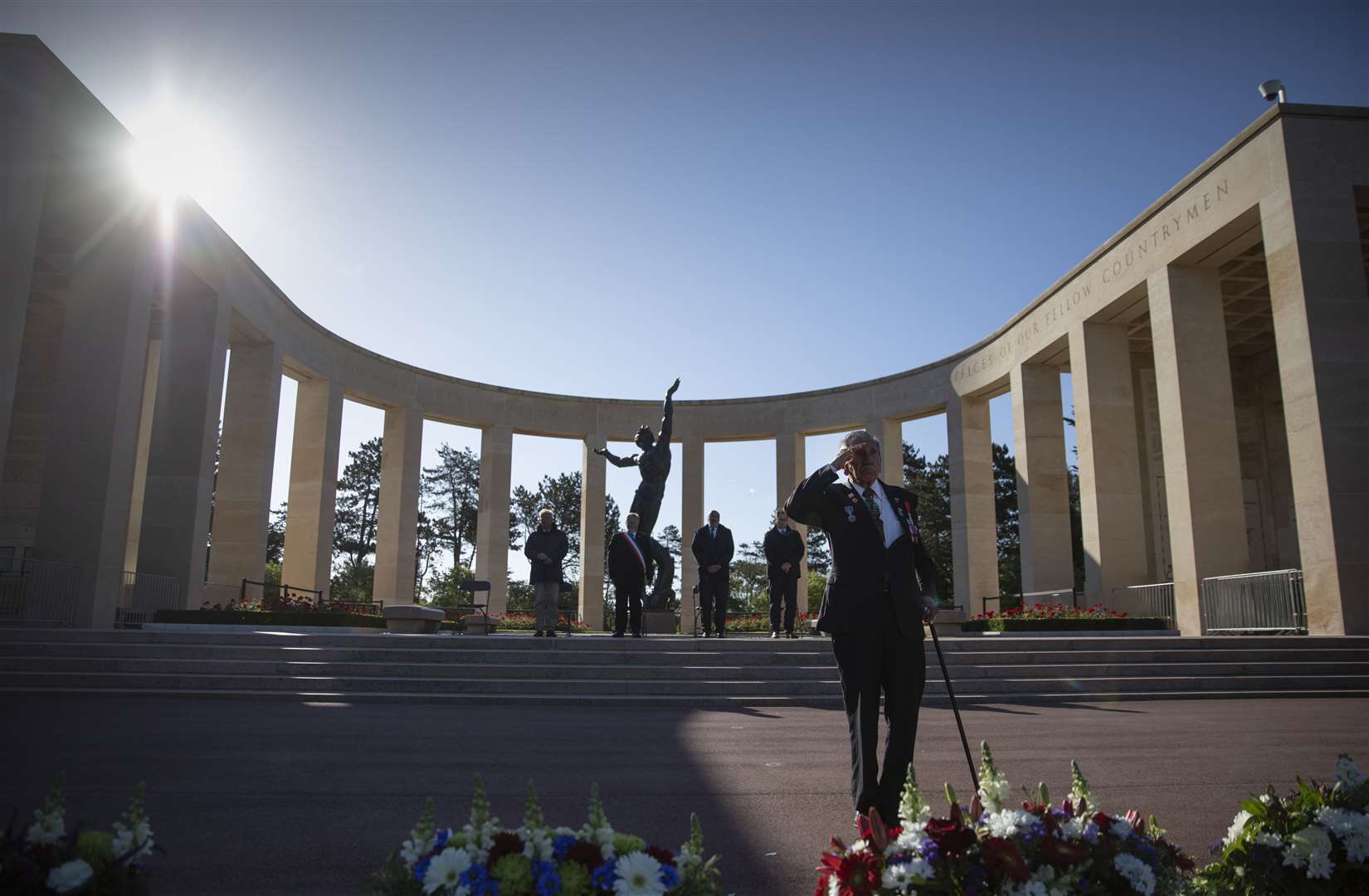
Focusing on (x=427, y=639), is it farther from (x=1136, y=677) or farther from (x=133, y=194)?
(x=133, y=194)

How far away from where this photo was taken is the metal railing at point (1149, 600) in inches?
805

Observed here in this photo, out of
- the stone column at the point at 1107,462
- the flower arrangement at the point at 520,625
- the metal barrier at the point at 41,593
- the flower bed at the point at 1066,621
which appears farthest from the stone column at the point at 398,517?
the stone column at the point at 1107,462

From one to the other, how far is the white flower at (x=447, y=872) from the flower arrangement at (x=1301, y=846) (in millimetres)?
2186

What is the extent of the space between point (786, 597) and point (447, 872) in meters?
14.4

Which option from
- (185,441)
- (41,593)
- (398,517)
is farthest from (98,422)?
(398,517)

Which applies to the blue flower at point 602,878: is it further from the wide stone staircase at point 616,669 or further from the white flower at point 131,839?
the wide stone staircase at point 616,669

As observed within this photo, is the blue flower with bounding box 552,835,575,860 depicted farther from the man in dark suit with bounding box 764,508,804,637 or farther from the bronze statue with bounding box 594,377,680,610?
the bronze statue with bounding box 594,377,680,610

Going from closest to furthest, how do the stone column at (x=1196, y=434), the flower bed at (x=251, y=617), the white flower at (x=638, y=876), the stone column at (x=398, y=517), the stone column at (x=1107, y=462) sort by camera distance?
the white flower at (x=638, y=876)
the flower bed at (x=251, y=617)
the stone column at (x=1196, y=434)
the stone column at (x=1107, y=462)
the stone column at (x=398, y=517)

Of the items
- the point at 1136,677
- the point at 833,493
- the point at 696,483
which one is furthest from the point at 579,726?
the point at 696,483

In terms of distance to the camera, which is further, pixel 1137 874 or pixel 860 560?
pixel 860 560

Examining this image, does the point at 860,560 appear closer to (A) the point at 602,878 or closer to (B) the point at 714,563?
(A) the point at 602,878

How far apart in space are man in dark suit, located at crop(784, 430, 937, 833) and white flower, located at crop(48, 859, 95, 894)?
9.33ft

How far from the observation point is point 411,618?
15.9 m

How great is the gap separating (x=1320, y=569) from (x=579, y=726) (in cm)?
1369
